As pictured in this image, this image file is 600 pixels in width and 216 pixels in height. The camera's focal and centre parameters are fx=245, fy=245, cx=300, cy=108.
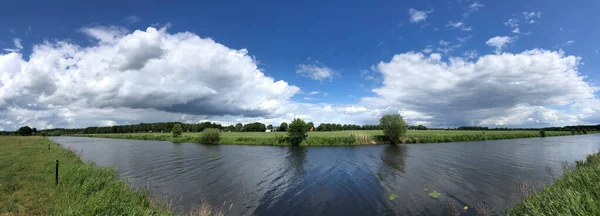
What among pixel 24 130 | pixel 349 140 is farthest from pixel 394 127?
pixel 24 130

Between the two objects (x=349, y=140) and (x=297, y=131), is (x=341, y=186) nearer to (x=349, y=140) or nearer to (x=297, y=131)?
(x=349, y=140)

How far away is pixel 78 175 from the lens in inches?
548

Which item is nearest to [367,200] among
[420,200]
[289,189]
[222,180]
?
[420,200]

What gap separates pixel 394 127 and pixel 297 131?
23451 millimetres

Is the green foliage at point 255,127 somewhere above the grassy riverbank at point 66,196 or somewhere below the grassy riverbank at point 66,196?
above

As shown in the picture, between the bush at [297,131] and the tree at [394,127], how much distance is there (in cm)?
2057

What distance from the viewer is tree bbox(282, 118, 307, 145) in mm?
56812

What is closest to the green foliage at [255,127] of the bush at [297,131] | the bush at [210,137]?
the bush at [210,137]

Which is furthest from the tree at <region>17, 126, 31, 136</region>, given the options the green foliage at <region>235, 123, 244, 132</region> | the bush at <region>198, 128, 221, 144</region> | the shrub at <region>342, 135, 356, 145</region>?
the shrub at <region>342, 135, 356, 145</region>

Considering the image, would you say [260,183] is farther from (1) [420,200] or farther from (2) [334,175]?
(1) [420,200]

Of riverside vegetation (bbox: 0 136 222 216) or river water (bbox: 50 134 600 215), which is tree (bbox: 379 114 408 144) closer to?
river water (bbox: 50 134 600 215)

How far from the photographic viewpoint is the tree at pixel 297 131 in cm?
5681

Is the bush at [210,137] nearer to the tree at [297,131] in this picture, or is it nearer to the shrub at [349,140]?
the tree at [297,131]

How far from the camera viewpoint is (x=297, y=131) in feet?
A: 188
